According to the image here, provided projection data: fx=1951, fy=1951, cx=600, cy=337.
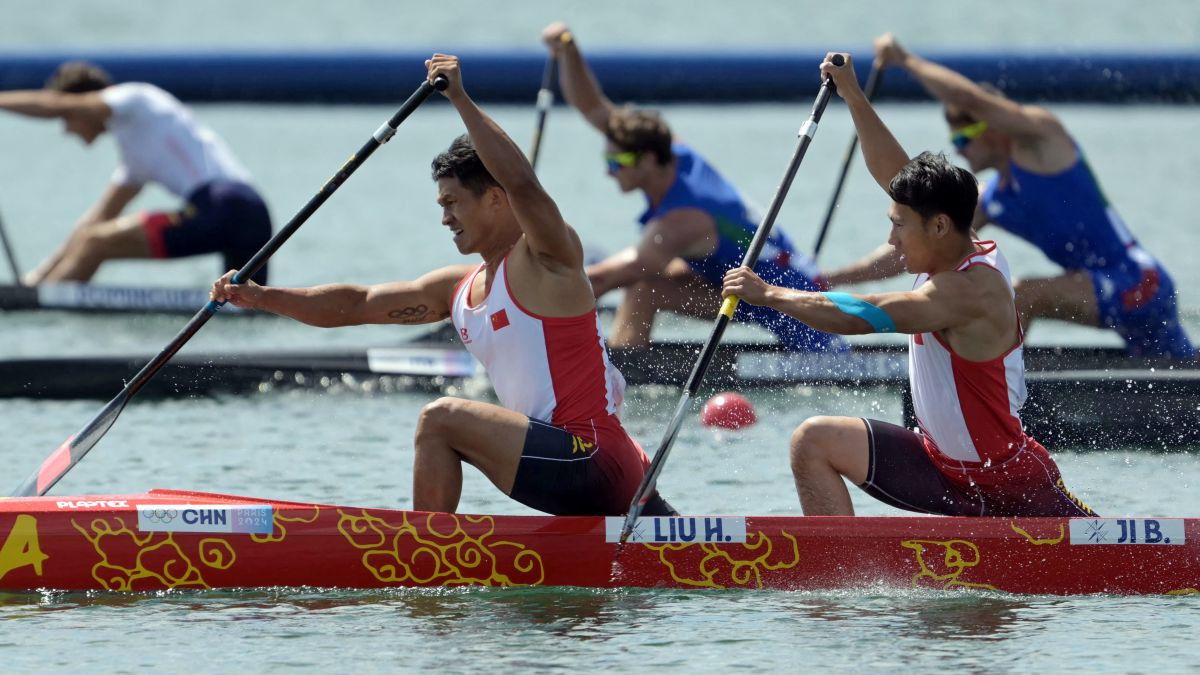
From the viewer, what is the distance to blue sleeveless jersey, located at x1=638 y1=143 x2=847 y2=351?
8719 mm

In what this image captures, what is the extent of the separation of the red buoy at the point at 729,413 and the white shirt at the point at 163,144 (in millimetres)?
3739

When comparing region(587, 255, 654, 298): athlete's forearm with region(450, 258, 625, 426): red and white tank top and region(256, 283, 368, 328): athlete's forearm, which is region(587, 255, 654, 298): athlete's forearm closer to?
region(256, 283, 368, 328): athlete's forearm

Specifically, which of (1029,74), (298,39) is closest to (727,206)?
(1029,74)

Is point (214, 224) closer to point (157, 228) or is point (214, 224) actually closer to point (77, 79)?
point (157, 228)

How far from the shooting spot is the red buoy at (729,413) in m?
8.21

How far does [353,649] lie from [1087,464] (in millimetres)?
3505


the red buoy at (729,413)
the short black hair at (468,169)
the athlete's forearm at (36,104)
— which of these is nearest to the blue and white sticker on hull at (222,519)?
the short black hair at (468,169)

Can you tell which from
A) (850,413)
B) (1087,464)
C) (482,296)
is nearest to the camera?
(482,296)

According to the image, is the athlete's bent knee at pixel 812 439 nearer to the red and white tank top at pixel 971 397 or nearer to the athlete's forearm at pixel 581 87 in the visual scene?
the red and white tank top at pixel 971 397

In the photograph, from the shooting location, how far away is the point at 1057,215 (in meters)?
8.66

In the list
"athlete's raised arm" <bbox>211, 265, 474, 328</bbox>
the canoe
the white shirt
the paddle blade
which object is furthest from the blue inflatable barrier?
"athlete's raised arm" <bbox>211, 265, 474, 328</bbox>

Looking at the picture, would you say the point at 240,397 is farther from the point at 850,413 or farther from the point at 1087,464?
the point at 1087,464

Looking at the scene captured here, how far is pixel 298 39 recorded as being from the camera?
24.2 meters

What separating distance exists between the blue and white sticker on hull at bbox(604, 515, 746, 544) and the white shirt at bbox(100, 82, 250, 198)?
595 cm
